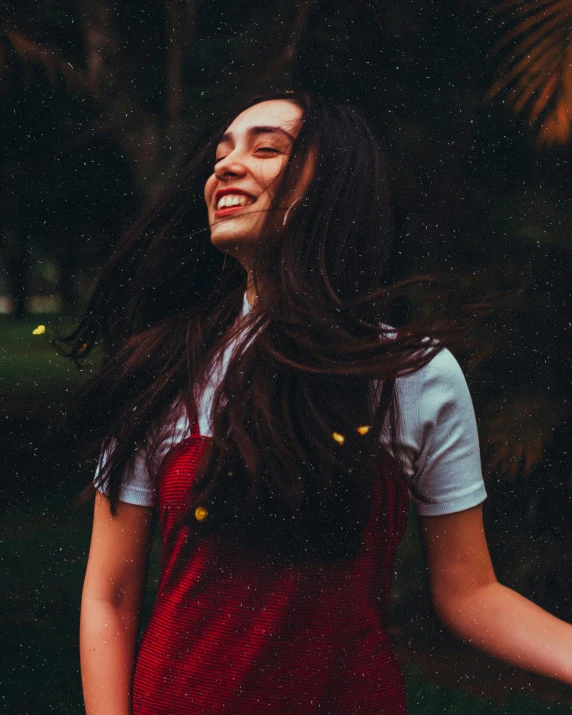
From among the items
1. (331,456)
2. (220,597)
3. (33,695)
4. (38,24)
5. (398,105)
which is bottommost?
(33,695)

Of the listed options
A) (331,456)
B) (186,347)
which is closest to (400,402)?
(331,456)

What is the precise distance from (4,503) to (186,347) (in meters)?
0.45

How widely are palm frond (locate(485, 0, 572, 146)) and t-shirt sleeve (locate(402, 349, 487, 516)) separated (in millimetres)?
522

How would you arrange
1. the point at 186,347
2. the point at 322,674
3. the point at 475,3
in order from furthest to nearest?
the point at 475,3 < the point at 186,347 < the point at 322,674

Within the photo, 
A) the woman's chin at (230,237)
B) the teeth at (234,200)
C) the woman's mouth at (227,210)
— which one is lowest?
the woman's chin at (230,237)

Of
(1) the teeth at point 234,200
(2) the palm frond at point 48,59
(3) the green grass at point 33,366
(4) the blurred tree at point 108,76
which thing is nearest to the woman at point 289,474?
(1) the teeth at point 234,200

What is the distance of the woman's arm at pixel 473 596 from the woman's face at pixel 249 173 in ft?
1.09

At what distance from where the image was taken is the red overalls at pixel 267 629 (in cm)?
73

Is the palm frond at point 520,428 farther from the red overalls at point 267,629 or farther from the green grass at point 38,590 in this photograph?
the green grass at point 38,590

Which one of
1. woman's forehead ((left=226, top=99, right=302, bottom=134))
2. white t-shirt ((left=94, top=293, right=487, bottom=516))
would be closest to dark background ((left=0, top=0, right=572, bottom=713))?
woman's forehead ((left=226, top=99, right=302, bottom=134))

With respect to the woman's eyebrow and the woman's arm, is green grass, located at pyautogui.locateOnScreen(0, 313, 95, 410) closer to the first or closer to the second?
the woman's eyebrow

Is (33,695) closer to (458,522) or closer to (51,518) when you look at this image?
(51,518)

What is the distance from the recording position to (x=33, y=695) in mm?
1137

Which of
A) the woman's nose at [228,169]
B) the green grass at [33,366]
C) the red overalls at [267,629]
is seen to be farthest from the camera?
the green grass at [33,366]
